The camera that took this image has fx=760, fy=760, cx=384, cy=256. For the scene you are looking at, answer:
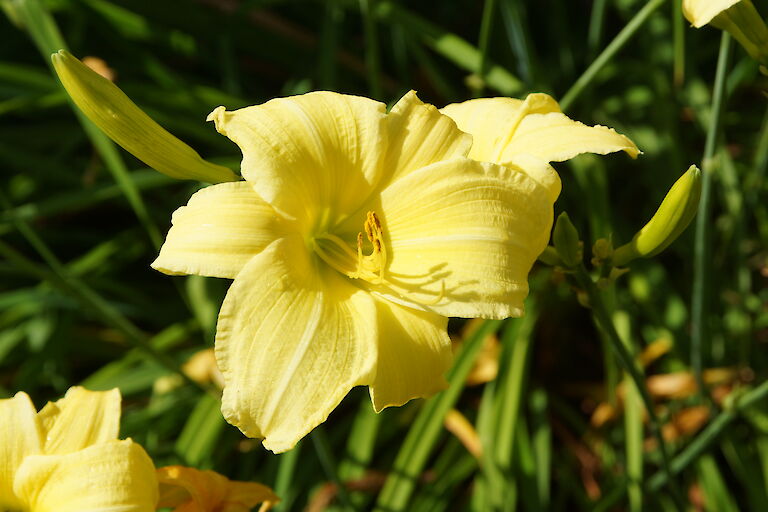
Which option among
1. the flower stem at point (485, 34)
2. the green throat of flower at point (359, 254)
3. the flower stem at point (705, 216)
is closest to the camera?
the green throat of flower at point (359, 254)

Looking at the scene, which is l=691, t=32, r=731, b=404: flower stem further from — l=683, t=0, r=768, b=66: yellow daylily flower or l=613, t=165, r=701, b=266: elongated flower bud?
l=613, t=165, r=701, b=266: elongated flower bud

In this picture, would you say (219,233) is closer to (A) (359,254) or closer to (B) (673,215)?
(A) (359,254)

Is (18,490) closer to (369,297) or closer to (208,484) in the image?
(208,484)

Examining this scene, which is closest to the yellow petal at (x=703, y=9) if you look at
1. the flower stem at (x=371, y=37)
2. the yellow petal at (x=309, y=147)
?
the yellow petal at (x=309, y=147)

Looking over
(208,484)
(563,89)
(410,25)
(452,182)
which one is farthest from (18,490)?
(563,89)

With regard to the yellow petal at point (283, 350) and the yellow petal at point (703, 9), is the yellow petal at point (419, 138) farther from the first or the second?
the yellow petal at point (703, 9)

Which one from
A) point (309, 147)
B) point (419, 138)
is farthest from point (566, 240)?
point (309, 147)
